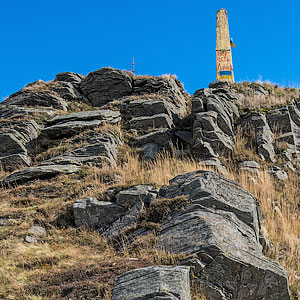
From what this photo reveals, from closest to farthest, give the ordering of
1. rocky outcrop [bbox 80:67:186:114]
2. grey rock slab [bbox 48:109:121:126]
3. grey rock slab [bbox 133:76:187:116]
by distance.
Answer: grey rock slab [bbox 48:109:121:126], grey rock slab [bbox 133:76:187:116], rocky outcrop [bbox 80:67:186:114]

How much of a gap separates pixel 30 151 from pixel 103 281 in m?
9.82

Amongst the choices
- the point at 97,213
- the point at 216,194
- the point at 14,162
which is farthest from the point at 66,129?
the point at 216,194

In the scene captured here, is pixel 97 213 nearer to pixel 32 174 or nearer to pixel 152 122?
pixel 32 174

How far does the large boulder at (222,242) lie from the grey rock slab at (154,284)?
1.95ft

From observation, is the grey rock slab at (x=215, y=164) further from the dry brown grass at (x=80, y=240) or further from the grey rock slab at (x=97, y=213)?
the grey rock slab at (x=97, y=213)

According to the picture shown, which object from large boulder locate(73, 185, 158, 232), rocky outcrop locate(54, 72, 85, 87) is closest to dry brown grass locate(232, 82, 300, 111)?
rocky outcrop locate(54, 72, 85, 87)

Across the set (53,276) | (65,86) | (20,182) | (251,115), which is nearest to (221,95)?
(251,115)

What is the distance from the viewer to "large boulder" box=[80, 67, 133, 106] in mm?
20125

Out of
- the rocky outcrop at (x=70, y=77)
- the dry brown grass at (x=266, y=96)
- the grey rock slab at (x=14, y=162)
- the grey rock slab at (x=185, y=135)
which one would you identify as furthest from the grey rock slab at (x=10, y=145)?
the dry brown grass at (x=266, y=96)

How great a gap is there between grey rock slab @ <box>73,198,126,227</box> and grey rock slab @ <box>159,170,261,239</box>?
110cm

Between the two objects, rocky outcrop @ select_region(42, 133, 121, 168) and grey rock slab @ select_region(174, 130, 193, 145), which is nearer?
rocky outcrop @ select_region(42, 133, 121, 168)

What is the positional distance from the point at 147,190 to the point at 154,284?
3.96m

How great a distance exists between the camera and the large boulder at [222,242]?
6.32 metres

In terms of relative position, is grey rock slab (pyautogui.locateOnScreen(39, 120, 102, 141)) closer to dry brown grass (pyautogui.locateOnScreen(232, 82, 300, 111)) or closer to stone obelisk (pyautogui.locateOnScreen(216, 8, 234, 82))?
dry brown grass (pyautogui.locateOnScreen(232, 82, 300, 111))
